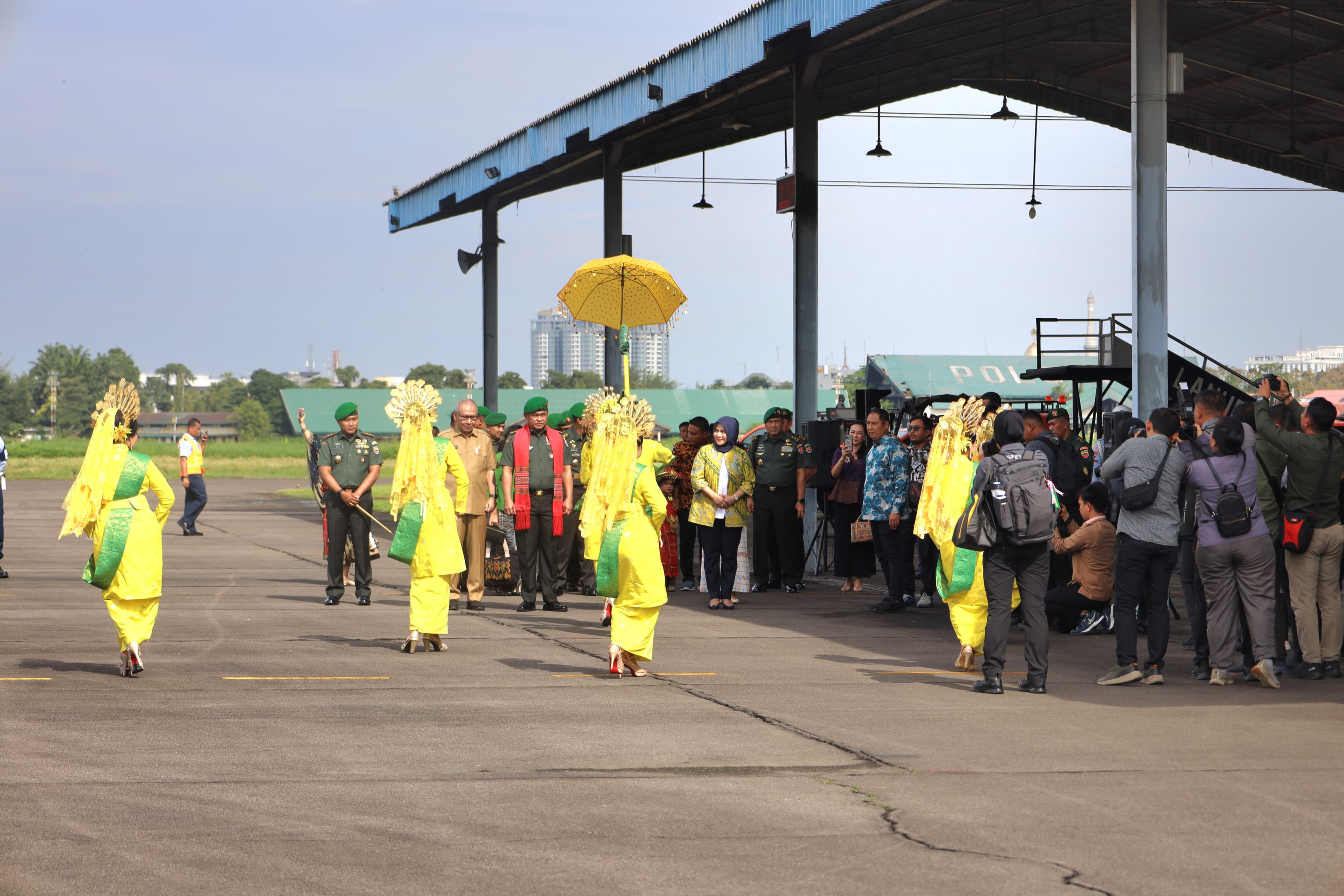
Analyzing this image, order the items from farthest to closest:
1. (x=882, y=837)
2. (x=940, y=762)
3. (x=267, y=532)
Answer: (x=267, y=532) → (x=940, y=762) → (x=882, y=837)

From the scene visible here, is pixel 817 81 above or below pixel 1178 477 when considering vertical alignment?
above

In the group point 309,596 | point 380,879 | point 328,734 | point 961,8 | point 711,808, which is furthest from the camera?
point 961,8

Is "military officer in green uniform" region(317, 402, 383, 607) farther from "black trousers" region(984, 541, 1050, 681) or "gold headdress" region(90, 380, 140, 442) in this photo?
"black trousers" region(984, 541, 1050, 681)

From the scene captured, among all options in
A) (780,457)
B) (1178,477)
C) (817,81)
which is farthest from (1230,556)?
(817,81)

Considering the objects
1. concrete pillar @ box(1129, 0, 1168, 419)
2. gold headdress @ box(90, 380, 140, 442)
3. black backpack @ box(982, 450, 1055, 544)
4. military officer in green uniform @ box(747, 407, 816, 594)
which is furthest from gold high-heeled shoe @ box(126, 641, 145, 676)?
concrete pillar @ box(1129, 0, 1168, 419)

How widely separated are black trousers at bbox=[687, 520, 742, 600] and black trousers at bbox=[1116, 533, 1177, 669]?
5.01 meters

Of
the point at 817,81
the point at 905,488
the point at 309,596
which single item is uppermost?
the point at 817,81

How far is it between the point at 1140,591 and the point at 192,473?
19447 millimetres

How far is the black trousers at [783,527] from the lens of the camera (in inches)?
589

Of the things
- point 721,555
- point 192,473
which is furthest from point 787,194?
point 192,473

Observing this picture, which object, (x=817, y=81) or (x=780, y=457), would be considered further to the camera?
(x=817, y=81)

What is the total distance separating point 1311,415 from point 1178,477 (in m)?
1.06

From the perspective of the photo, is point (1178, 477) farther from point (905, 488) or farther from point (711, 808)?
point (711, 808)

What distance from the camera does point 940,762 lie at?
6.91 m
